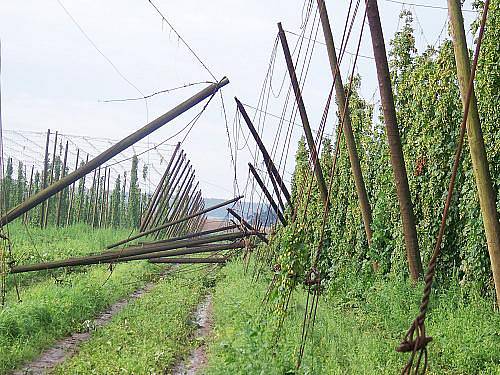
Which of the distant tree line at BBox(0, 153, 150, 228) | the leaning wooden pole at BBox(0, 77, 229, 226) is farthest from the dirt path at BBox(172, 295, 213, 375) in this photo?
the distant tree line at BBox(0, 153, 150, 228)

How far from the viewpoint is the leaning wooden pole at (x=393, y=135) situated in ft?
21.7

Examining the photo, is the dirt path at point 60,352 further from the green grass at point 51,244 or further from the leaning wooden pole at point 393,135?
the leaning wooden pole at point 393,135

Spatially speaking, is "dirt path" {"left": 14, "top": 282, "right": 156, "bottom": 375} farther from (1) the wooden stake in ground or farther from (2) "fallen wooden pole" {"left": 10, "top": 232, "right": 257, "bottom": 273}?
(1) the wooden stake in ground

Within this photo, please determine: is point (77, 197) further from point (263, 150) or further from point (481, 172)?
point (481, 172)

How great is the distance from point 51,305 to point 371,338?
6111 millimetres

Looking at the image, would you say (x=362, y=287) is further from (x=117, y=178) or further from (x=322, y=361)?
(x=117, y=178)

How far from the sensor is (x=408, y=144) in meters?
9.64

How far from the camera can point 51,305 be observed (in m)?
10.8

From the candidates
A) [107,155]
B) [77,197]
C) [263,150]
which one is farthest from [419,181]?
[77,197]

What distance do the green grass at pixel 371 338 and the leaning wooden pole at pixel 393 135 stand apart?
568 mm

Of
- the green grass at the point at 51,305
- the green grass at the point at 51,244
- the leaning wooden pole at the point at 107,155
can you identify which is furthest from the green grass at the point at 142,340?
the green grass at the point at 51,244

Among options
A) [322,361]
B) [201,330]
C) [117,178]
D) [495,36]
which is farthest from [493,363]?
[117,178]

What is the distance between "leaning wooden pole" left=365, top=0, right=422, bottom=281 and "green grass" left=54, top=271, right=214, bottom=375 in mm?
3483

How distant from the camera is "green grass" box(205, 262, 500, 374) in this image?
5586 millimetres
